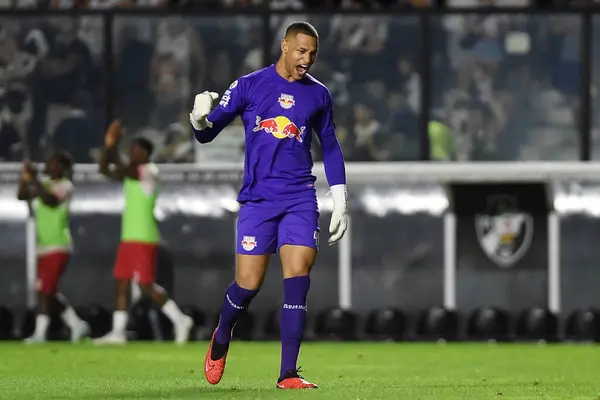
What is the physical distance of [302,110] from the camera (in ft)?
33.1

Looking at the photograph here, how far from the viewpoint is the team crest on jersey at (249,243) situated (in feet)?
33.0

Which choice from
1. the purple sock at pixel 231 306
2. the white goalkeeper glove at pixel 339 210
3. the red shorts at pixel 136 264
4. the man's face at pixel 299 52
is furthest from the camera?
the red shorts at pixel 136 264

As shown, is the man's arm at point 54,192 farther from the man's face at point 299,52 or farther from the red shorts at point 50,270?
the man's face at point 299,52

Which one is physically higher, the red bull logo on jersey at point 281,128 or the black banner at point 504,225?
the red bull logo on jersey at point 281,128

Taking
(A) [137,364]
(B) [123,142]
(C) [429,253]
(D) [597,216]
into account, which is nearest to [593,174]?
(D) [597,216]

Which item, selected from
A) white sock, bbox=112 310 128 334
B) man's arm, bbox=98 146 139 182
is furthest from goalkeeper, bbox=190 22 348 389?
white sock, bbox=112 310 128 334

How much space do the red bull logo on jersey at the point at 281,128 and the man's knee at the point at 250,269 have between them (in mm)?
738

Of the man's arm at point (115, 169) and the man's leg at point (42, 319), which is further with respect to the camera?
the man's leg at point (42, 319)

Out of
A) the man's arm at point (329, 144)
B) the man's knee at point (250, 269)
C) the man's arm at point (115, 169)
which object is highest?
the man's arm at point (329, 144)

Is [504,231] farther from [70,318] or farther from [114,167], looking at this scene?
[70,318]

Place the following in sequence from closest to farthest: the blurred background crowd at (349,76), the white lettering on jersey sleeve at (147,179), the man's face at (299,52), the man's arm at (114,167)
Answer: the man's face at (299,52) → the man's arm at (114,167) → the white lettering on jersey sleeve at (147,179) → the blurred background crowd at (349,76)

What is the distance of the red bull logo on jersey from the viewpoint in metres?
10.1

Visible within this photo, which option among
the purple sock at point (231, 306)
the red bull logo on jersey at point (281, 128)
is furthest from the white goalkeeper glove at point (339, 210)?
the purple sock at point (231, 306)

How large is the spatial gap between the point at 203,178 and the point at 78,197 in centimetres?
158
